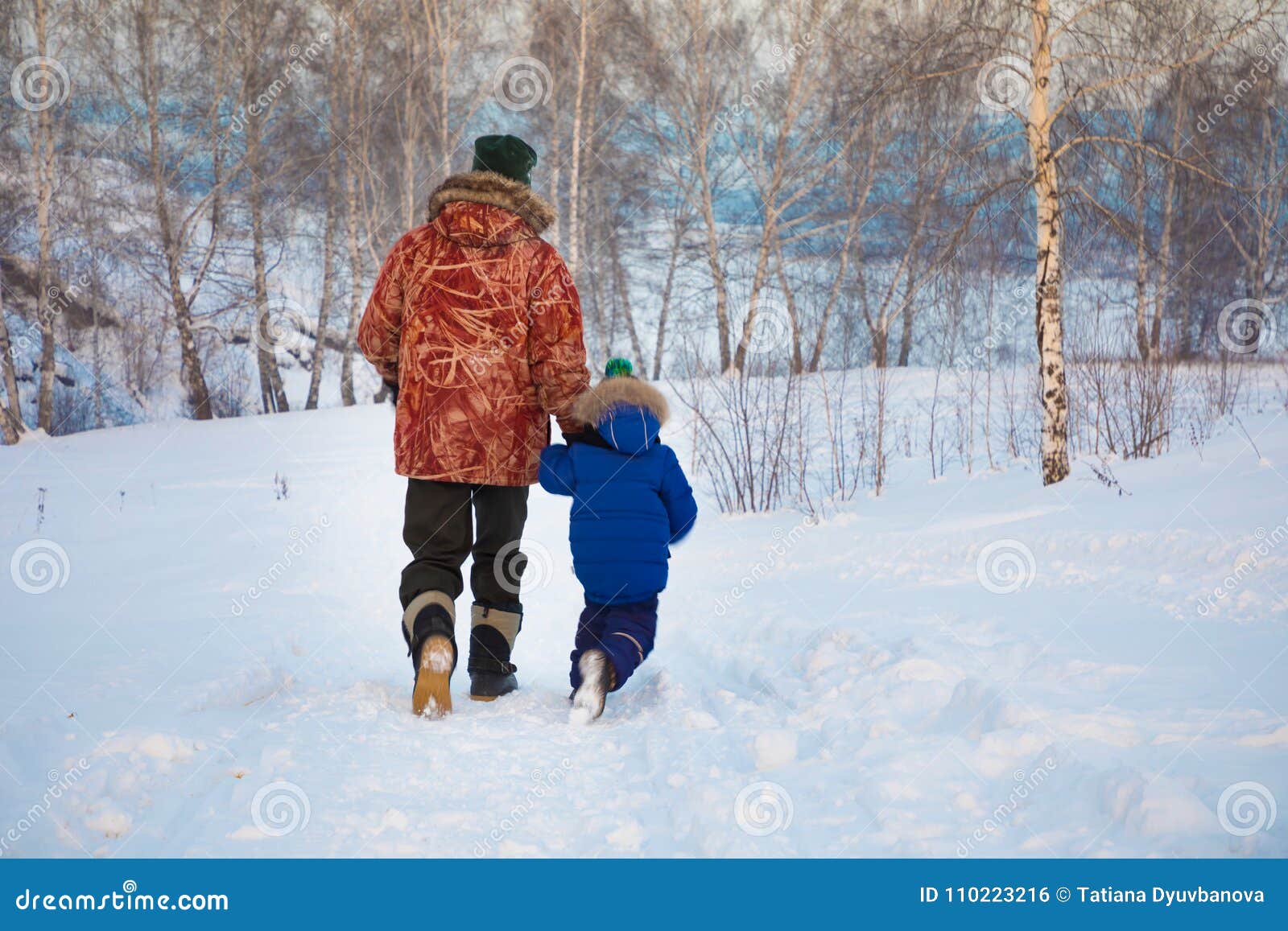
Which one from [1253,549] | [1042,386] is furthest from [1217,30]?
[1253,549]

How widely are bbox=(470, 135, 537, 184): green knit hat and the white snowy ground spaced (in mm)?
1945

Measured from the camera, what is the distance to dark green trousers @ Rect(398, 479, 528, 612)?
322 cm

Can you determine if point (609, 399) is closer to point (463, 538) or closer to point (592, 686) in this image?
point (463, 538)

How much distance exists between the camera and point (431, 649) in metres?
3.00

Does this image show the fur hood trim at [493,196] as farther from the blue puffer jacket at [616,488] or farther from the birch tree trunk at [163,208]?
the birch tree trunk at [163,208]

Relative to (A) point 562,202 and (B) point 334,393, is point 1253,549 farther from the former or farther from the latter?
(B) point 334,393

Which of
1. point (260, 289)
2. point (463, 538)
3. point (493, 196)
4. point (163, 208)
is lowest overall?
point (463, 538)

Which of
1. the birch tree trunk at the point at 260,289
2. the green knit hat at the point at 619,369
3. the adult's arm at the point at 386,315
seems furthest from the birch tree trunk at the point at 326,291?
the green knit hat at the point at 619,369

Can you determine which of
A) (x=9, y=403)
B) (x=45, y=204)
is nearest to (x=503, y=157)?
(x=45, y=204)

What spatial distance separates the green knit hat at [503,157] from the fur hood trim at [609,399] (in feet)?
2.66

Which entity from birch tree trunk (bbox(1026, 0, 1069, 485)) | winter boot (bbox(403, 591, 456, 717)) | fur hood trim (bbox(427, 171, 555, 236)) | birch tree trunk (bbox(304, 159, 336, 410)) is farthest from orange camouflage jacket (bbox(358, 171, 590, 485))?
birch tree trunk (bbox(304, 159, 336, 410))

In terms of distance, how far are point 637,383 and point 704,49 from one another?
579 inches

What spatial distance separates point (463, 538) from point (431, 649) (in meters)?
0.46

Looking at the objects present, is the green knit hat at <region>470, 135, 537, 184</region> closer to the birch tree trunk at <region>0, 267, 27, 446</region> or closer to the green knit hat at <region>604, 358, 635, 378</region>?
the green knit hat at <region>604, 358, 635, 378</region>
